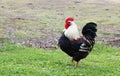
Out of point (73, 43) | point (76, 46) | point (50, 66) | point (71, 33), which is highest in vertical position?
point (71, 33)

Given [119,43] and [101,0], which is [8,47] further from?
[101,0]

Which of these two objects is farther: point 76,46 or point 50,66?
point 50,66

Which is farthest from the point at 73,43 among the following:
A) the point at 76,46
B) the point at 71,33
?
the point at 71,33

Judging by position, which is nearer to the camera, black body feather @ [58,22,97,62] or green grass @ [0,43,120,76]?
green grass @ [0,43,120,76]

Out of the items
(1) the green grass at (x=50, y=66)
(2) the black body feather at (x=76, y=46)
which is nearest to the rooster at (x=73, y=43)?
(2) the black body feather at (x=76, y=46)

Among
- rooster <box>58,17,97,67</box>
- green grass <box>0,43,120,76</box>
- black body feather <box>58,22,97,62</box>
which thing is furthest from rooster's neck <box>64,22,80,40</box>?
green grass <box>0,43,120,76</box>

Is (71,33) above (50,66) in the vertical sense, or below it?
above

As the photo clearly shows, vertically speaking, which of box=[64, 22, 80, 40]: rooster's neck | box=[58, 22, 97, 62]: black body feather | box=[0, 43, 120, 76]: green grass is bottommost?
box=[0, 43, 120, 76]: green grass

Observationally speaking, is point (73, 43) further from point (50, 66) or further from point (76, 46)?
point (50, 66)

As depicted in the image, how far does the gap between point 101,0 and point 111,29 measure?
957 inches

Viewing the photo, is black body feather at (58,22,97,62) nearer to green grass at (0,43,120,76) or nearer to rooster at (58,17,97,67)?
rooster at (58,17,97,67)

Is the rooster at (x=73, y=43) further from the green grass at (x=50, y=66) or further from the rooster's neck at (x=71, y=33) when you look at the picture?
the green grass at (x=50, y=66)

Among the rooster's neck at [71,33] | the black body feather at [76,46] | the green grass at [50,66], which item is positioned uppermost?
the rooster's neck at [71,33]

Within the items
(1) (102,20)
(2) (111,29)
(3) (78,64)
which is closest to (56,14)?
(1) (102,20)
